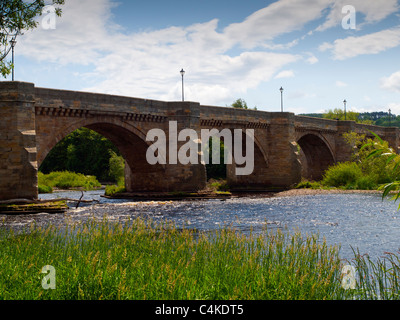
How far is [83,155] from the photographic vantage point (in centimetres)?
8369

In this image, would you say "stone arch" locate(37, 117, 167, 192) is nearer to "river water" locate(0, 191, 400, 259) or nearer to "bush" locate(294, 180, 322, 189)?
"river water" locate(0, 191, 400, 259)

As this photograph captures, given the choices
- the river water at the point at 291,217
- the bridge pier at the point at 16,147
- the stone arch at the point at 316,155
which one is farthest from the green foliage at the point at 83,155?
the bridge pier at the point at 16,147

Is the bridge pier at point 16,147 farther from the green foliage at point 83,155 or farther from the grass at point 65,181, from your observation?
the green foliage at point 83,155

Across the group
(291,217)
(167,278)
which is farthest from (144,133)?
(167,278)

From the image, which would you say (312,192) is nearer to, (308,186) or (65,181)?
(308,186)

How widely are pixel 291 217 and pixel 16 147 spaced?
1502cm

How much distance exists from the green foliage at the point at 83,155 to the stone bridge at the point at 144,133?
34.7 metres

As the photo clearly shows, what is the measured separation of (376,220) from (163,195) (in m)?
16.9

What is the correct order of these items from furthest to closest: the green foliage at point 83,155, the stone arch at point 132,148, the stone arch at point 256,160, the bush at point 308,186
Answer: the green foliage at point 83,155 → the stone arch at point 256,160 → the bush at point 308,186 → the stone arch at point 132,148

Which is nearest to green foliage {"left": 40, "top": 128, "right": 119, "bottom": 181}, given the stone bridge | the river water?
the stone bridge

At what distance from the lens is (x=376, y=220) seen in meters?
21.9

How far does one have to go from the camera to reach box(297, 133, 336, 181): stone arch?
5638cm

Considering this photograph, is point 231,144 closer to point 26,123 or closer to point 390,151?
point 26,123

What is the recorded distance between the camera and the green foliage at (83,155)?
259 ft
